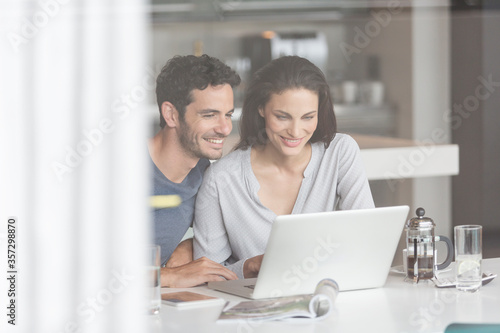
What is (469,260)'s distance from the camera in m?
1.76

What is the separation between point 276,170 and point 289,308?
98cm

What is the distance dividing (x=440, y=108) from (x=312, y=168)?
356cm

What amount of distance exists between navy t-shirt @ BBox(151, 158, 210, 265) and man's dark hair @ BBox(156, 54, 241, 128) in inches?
8.1

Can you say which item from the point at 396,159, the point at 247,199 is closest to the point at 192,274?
the point at 247,199

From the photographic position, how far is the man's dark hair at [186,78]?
7.98 feet

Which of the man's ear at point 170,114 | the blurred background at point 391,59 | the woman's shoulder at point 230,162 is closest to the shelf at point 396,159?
the blurred background at point 391,59

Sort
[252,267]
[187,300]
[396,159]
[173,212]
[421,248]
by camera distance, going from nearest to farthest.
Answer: [187,300], [421,248], [252,267], [173,212], [396,159]

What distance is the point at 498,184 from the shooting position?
547 cm

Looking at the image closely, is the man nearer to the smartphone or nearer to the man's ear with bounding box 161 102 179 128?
the man's ear with bounding box 161 102 179 128

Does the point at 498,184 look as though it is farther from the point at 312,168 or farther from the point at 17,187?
the point at 17,187

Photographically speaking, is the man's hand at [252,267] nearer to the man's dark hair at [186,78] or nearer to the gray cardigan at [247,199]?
the gray cardigan at [247,199]

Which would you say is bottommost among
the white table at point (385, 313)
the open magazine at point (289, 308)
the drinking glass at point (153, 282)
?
the white table at point (385, 313)

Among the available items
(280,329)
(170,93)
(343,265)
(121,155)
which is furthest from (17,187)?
(170,93)

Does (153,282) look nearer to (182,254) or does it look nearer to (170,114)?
(182,254)
